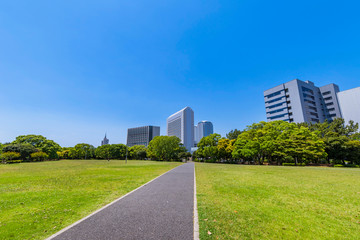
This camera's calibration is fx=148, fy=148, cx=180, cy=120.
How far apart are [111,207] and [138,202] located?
111 centimetres

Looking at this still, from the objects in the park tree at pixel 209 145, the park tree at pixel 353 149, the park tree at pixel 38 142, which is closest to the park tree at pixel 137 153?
the park tree at pixel 38 142

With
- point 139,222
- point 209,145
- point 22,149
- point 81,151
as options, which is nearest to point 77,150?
point 81,151

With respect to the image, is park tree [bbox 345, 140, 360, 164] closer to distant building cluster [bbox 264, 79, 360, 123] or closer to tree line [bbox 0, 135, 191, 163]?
distant building cluster [bbox 264, 79, 360, 123]

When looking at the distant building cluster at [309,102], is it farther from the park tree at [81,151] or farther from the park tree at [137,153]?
the park tree at [81,151]

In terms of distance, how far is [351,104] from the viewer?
206ft

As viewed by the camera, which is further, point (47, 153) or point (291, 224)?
point (47, 153)

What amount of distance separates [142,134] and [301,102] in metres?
136

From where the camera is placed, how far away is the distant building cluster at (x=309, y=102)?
6356 cm

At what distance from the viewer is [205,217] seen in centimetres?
495

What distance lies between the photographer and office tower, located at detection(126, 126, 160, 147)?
156m

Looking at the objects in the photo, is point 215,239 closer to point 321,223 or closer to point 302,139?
point 321,223

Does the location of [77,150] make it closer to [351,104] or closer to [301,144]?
[301,144]

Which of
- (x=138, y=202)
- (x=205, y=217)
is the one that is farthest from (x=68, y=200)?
(x=205, y=217)

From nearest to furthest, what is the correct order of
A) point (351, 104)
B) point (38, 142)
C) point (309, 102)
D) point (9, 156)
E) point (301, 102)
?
point (9, 156), point (38, 142), point (351, 104), point (301, 102), point (309, 102)
